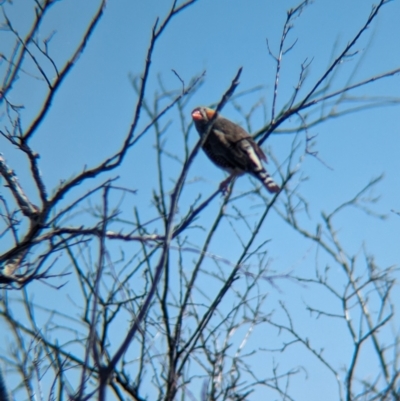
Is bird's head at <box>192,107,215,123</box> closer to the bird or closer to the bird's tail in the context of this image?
the bird

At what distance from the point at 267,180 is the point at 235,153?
440mm

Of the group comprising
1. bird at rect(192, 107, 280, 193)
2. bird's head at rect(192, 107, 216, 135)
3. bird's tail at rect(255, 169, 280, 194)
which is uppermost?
bird's head at rect(192, 107, 216, 135)

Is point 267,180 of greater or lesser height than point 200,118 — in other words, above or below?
below

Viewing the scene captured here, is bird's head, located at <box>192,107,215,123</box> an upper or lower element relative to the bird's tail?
upper

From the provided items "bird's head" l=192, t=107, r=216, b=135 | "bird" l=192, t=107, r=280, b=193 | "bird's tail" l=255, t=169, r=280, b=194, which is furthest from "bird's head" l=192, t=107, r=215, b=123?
"bird's tail" l=255, t=169, r=280, b=194

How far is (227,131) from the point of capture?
6.50 m

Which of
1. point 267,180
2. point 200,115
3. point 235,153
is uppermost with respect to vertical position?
point 200,115

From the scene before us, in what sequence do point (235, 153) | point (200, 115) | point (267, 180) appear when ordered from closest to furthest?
1. point (267, 180)
2. point (235, 153)
3. point (200, 115)

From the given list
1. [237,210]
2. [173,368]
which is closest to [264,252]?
[237,210]

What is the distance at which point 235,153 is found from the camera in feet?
19.7

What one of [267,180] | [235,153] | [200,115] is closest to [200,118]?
[200,115]

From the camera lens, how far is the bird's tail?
5625mm

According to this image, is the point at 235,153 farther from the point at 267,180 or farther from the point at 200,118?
the point at 200,118

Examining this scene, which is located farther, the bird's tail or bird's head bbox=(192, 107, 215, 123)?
bird's head bbox=(192, 107, 215, 123)
